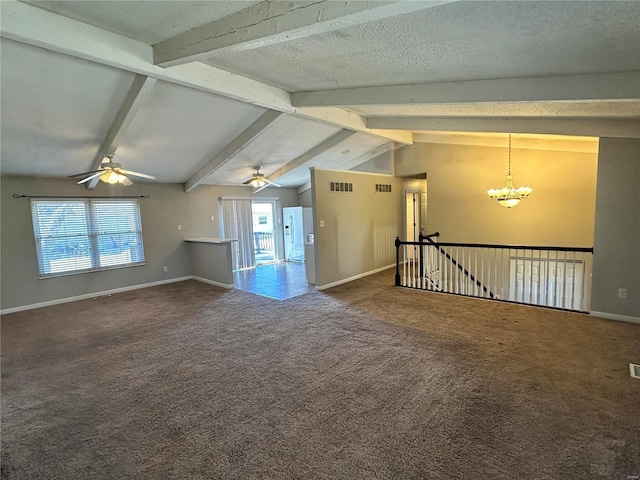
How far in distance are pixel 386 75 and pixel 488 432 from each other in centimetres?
307

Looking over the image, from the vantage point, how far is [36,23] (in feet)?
7.60

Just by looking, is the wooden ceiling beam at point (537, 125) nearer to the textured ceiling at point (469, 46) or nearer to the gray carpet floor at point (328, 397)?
the textured ceiling at point (469, 46)

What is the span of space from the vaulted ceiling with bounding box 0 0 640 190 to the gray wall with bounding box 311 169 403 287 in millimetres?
1427

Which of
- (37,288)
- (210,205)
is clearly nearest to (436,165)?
(210,205)

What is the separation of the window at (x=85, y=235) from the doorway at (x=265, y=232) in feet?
10.7

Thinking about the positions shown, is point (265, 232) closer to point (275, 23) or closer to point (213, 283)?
point (213, 283)

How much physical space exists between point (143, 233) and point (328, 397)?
602 centimetres

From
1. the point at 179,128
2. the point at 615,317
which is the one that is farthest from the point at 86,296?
the point at 615,317

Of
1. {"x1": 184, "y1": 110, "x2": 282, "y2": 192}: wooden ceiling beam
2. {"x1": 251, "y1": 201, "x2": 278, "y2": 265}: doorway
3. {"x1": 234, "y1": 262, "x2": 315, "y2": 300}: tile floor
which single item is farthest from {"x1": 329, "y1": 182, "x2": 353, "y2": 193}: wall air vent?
{"x1": 251, "y1": 201, "x2": 278, "y2": 265}: doorway

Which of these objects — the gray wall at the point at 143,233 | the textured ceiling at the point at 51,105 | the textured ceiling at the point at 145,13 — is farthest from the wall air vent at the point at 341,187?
the textured ceiling at the point at 145,13

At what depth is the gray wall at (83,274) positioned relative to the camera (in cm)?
553

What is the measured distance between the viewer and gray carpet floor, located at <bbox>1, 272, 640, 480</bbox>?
2.05 metres

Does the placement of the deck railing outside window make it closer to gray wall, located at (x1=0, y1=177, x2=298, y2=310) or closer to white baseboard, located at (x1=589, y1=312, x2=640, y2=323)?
white baseboard, located at (x1=589, y1=312, x2=640, y2=323)

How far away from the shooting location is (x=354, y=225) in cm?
708
